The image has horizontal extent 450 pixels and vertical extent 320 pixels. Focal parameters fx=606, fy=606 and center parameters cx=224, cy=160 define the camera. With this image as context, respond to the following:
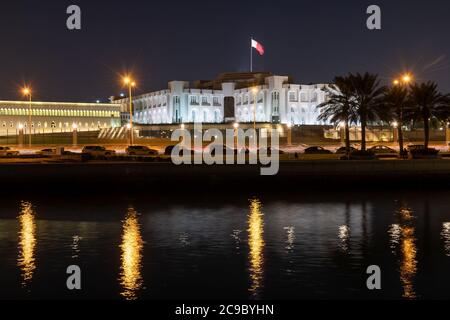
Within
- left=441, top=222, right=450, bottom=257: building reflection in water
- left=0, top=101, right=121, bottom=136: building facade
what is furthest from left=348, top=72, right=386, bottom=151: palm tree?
left=0, top=101, right=121, bottom=136: building facade

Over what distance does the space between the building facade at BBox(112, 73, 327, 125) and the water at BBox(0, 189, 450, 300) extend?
98128mm

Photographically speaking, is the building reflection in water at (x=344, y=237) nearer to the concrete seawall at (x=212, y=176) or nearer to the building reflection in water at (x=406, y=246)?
the building reflection in water at (x=406, y=246)

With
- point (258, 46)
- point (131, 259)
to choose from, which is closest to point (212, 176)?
point (131, 259)

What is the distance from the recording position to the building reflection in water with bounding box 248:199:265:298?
1680 centimetres

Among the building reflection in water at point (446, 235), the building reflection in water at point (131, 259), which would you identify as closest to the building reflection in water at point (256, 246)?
the building reflection in water at point (131, 259)

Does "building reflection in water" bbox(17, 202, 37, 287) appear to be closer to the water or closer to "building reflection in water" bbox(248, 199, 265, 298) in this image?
the water

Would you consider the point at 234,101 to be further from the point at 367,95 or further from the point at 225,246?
the point at 225,246

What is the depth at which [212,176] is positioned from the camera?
123 ft

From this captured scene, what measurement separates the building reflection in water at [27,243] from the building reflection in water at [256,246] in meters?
6.37

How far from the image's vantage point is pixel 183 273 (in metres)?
17.9

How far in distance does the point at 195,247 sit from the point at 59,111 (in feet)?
431

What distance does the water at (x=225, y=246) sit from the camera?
53.8 ft

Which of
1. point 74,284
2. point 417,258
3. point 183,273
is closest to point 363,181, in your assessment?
point 417,258

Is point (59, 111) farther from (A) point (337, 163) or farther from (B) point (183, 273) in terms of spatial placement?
(B) point (183, 273)
